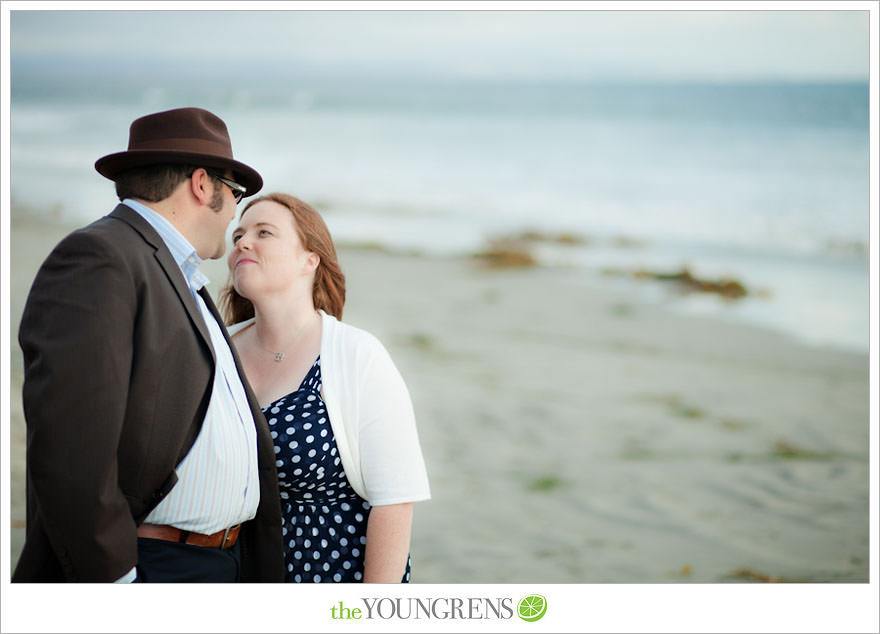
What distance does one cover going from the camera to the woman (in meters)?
2.07

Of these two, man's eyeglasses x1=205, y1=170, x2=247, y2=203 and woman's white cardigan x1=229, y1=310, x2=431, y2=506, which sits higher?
man's eyeglasses x1=205, y1=170, x2=247, y2=203

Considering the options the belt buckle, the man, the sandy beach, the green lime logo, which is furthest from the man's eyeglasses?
the sandy beach

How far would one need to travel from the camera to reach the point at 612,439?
568 cm

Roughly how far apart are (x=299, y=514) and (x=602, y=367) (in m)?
5.38

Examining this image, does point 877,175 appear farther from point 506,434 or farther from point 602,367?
point 602,367

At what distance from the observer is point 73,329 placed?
159 centimetres

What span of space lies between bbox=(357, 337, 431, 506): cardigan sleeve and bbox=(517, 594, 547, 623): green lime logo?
46 cm

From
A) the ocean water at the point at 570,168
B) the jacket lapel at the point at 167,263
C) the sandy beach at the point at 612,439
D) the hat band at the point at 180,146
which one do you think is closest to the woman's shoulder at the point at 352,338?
the jacket lapel at the point at 167,263

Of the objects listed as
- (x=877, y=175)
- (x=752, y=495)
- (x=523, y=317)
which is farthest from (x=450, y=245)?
(x=877, y=175)

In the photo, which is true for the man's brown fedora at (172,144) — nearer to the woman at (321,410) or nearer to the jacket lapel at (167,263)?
the jacket lapel at (167,263)

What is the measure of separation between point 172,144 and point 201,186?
121 millimetres

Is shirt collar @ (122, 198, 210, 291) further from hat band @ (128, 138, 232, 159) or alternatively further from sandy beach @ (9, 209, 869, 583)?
sandy beach @ (9, 209, 869, 583)

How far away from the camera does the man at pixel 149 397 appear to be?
160 cm

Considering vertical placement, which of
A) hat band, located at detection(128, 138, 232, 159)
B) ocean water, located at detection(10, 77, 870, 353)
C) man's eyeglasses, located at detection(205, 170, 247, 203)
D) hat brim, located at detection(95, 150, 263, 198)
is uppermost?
hat band, located at detection(128, 138, 232, 159)
